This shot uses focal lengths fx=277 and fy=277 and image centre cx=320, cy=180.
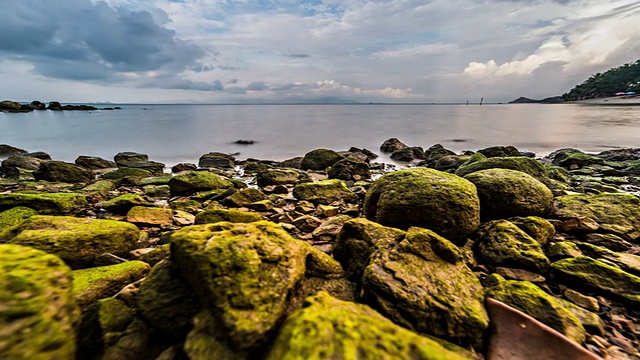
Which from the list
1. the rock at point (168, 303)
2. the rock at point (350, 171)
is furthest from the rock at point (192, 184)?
the rock at point (168, 303)

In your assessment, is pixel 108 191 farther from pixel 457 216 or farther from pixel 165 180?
pixel 457 216

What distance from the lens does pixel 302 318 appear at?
211 centimetres

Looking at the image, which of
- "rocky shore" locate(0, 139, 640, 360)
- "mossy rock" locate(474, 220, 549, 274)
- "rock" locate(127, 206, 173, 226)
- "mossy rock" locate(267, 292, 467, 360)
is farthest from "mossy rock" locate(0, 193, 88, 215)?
"mossy rock" locate(474, 220, 549, 274)

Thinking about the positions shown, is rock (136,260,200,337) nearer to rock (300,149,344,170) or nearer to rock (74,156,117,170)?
rock (300,149,344,170)

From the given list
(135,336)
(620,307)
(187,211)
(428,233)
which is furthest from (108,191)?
(620,307)

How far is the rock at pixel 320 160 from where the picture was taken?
15.2m

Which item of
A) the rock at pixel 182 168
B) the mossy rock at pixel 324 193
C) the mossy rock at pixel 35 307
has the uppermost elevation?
the mossy rock at pixel 35 307

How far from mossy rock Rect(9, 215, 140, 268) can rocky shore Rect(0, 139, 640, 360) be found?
0.02 m

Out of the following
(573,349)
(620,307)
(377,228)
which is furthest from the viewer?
(377,228)

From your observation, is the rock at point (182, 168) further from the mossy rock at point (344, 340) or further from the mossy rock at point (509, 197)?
the mossy rock at point (344, 340)

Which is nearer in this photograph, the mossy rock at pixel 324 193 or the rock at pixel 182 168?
the mossy rock at pixel 324 193

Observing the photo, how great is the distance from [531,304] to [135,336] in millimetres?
3893

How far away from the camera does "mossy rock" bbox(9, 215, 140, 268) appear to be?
3.55m

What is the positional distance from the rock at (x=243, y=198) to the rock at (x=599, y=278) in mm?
6356
